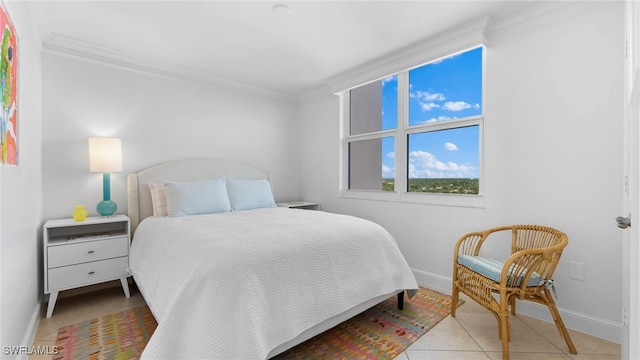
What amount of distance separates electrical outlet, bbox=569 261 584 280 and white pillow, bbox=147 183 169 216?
347 centimetres

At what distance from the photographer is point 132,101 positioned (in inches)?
124

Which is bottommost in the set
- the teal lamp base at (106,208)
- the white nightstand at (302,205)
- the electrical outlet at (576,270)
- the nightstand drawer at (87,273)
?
the nightstand drawer at (87,273)

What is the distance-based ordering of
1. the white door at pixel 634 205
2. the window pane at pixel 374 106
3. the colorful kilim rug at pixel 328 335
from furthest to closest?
the window pane at pixel 374 106 → the colorful kilim rug at pixel 328 335 → the white door at pixel 634 205

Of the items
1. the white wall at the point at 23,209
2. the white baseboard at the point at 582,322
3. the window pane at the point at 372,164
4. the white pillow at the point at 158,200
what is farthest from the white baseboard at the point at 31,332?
the white baseboard at the point at 582,322

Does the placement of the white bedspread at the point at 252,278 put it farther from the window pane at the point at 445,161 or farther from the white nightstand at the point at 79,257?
the window pane at the point at 445,161

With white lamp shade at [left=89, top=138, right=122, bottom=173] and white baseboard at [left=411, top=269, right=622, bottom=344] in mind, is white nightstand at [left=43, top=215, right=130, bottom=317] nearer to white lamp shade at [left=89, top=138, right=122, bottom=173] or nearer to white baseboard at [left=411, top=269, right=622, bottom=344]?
white lamp shade at [left=89, top=138, right=122, bottom=173]

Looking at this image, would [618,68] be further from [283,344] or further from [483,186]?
[283,344]

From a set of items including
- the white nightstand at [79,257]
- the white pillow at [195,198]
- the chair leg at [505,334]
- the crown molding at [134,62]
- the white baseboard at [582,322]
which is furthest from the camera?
the white pillow at [195,198]

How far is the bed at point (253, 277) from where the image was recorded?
1.37 meters

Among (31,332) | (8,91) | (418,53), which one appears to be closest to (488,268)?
(418,53)

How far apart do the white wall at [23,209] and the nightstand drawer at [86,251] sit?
4.7 inches

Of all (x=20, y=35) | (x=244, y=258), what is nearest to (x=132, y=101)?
(x=20, y=35)

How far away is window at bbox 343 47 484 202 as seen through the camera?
2760 mm

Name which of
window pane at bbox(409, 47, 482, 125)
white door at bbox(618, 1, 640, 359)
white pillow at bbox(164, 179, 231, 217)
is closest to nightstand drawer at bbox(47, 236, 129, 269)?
white pillow at bbox(164, 179, 231, 217)
